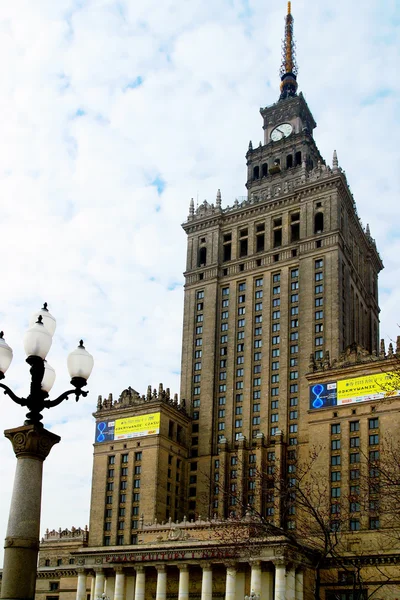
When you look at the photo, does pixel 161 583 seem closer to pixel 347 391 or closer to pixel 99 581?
pixel 99 581

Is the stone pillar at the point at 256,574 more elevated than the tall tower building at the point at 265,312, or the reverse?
the tall tower building at the point at 265,312

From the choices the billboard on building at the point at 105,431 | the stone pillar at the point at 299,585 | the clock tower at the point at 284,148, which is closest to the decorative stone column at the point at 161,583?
the stone pillar at the point at 299,585

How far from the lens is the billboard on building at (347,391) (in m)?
105

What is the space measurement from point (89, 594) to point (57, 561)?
48.4 ft

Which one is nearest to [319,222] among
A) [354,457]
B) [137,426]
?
[354,457]

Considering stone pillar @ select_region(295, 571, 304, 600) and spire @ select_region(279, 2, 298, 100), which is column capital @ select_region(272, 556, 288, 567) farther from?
spire @ select_region(279, 2, 298, 100)

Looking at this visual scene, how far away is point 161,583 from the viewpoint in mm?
98750

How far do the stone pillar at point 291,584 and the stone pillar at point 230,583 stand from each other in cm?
671

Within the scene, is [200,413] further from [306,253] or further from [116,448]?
[306,253]

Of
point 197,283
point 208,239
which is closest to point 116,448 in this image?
point 197,283

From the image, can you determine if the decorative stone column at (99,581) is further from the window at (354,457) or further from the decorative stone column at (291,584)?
the window at (354,457)

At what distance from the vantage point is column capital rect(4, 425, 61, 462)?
20.5 m

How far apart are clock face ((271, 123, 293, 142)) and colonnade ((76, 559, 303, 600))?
289 ft

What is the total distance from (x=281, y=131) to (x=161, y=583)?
91738 mm
